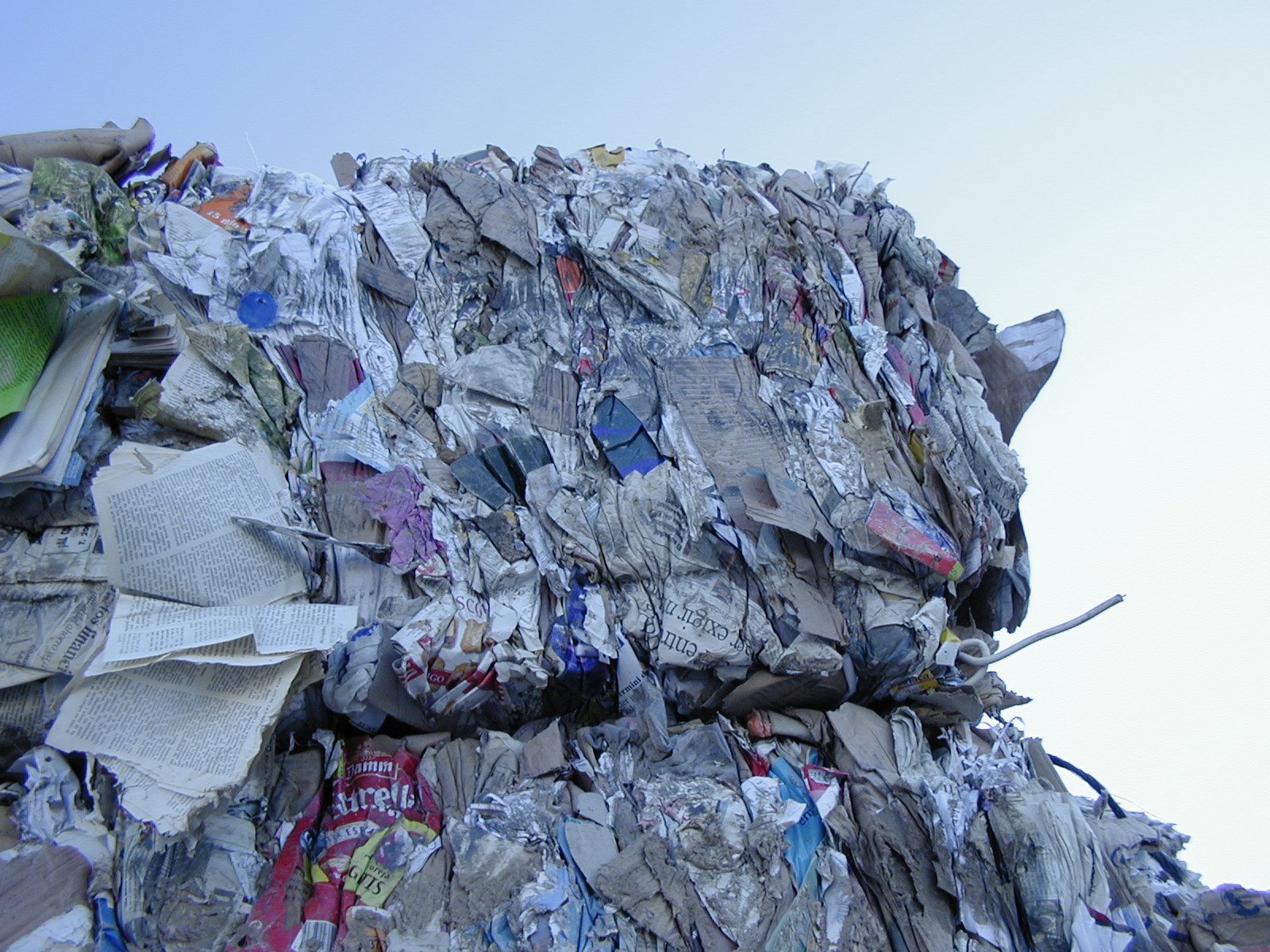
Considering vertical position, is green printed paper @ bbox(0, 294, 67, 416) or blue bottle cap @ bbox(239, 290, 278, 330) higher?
blue bottle cap @ bbox(239, 290, 278, 330)

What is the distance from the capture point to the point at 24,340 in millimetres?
2158

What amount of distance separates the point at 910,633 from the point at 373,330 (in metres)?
1.85

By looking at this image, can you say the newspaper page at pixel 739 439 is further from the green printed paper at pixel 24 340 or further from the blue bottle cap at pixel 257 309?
the green printed paper at pixel 24 340

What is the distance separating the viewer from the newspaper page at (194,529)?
6.62 feet

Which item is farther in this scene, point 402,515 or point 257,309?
point 257,309

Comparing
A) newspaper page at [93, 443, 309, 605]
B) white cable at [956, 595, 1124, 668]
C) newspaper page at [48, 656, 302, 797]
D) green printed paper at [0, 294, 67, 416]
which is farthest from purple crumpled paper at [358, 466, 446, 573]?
white cable at [956, 595, 1124, 668]

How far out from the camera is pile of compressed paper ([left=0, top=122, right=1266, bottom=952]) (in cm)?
194

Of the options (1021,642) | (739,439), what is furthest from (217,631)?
(1021,642)

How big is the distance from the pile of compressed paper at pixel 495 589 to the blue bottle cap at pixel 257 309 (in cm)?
2

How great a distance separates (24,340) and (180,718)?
40.8 inches

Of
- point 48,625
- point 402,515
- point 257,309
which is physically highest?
point 257,309

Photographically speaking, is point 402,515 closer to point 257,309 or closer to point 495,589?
point 495,589

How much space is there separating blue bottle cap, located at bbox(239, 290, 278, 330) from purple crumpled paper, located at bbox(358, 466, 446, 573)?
616 mm

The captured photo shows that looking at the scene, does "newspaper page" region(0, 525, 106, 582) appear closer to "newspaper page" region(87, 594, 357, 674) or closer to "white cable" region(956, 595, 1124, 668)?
"newspaper page" region(87, 594, 357, 674)
